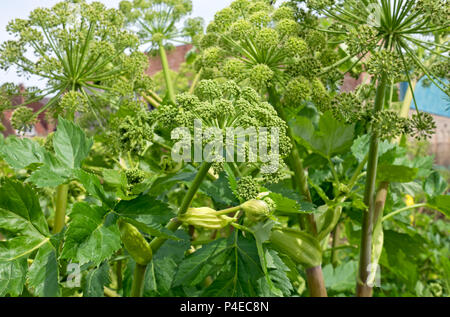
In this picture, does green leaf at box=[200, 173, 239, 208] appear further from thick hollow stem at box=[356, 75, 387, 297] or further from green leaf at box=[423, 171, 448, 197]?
green leaf at box=[423, 171, 448, 197]

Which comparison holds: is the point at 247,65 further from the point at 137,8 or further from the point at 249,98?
the point at 137,8

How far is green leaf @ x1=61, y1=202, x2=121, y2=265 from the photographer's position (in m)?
0.85

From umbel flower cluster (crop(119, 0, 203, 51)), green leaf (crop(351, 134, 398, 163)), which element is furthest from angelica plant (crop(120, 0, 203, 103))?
green leaf (crop(351, 134, 398, 163))

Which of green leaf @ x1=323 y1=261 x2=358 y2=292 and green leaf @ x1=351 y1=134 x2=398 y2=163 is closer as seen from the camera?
green leaf @ x1=351 y1=134 x2=398 y2=163

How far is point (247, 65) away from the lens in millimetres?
1231

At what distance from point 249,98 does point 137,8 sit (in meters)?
1.27

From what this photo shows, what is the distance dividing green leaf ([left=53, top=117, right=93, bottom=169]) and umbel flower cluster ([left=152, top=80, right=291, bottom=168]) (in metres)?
0.30

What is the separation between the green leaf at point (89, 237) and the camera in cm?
85

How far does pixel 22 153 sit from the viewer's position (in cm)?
105

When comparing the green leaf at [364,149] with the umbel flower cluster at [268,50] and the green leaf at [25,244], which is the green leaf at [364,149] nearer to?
the umbel flower cluster at [268,50]

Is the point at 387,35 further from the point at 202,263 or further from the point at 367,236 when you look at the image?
the point at 202,263

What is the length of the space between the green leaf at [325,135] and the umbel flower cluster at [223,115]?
50 centimetres

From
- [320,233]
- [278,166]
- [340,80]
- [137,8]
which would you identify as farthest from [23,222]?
[137,8]
